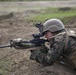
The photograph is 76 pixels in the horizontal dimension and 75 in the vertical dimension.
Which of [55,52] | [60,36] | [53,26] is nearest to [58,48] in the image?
[55,52]

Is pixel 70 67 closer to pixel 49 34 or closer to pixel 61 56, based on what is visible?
pixel 61 56

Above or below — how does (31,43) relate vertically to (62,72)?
above

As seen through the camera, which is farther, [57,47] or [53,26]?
[53,26]

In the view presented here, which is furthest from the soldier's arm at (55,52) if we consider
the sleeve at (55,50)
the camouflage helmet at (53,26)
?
the camouflage helmet at (53,26)

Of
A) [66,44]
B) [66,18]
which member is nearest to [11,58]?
[66,44]

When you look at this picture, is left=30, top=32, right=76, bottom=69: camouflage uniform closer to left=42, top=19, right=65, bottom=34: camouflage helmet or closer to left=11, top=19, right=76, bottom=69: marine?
left=11, top=19, right=76, bottom=69: marine

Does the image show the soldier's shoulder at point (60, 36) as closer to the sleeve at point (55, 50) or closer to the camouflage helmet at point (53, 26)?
the sleeve at point (55, 50)

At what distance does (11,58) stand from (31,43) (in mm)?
1755

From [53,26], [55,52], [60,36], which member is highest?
[53,26]

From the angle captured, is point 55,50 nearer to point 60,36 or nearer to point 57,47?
point 57,47

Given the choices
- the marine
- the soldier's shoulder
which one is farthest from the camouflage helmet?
the soldier's shoulder

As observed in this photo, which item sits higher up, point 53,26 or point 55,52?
point 53,26

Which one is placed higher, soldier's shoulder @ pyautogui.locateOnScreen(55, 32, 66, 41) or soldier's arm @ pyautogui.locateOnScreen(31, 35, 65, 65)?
soldier's shoulder @ pyautogui.locateOnScreen(55, 32, 66, 41)

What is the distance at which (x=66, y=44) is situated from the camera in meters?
6.22
